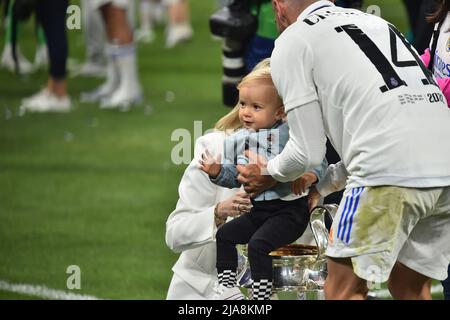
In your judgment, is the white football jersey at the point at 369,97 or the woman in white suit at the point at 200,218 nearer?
the white football jersey at the point at 369,97

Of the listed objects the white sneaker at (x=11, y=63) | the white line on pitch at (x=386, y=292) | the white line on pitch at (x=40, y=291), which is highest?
the white line on pitch at (x=40, y=291)

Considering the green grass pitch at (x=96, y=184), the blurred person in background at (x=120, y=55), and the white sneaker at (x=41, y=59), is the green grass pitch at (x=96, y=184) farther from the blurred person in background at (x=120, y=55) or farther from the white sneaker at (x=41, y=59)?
the white sneaker at (x=41, y=59)

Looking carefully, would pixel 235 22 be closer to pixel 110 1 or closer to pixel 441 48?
pixel 441 48

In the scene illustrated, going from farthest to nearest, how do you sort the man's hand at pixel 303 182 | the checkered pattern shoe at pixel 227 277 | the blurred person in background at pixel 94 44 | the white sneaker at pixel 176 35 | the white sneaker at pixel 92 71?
the white sneaker at pixel 176 35
the white sneaker at pixel 92 71
the blurred person in background at pixel 94 44
the checkered pattern shoe at pixel 227 277
the man's hand at pixel 303 182

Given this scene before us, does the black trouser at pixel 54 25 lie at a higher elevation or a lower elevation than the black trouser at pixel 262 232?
lower

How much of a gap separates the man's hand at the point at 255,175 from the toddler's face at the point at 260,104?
0.48 feet

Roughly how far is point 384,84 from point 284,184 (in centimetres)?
72

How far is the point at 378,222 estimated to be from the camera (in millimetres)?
4254

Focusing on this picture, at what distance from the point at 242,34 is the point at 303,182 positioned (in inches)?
97.2

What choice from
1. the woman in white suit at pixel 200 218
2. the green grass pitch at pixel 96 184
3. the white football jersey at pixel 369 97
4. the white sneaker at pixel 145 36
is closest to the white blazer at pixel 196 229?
the woman in white suit at pixel 200 218

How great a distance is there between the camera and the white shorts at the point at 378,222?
4.24 metres

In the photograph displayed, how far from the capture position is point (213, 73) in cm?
1528

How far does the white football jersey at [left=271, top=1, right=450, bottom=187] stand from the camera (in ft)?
13.9

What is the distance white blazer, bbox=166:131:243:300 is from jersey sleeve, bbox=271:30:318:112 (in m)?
0.77
